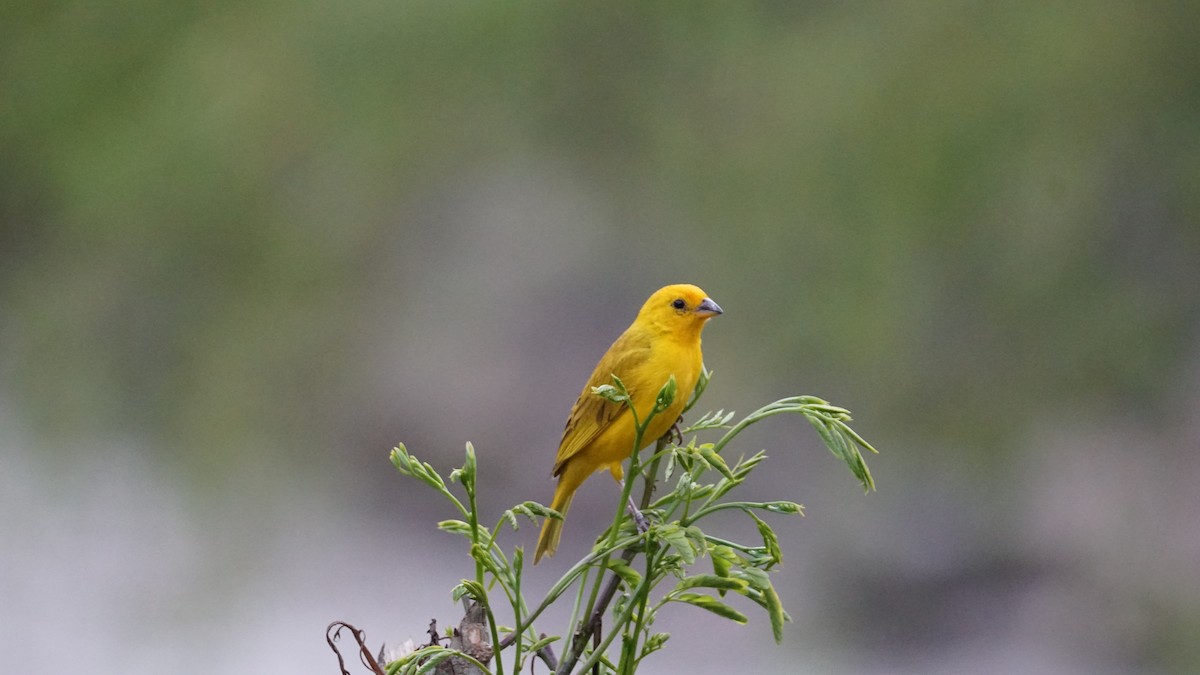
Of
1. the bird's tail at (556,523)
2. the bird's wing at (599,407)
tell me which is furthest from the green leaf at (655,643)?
the bird's wing at (599,407)

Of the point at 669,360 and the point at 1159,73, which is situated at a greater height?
the point at 1159,73

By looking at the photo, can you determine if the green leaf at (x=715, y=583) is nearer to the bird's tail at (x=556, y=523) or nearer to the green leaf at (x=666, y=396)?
the green leaf at (x=666, y=396)

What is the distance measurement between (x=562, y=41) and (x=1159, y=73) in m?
0.97

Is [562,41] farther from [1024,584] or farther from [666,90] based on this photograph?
[1024,584]

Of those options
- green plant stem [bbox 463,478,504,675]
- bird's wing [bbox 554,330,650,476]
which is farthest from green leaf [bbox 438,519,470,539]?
bird's wing [bbox 554,330,650,476]

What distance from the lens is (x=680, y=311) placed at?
89cm

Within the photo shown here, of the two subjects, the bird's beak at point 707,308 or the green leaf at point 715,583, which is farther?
the bird's beak at point 707,308

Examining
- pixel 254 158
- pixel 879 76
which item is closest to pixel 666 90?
pixel 879 76

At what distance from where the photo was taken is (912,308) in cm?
178

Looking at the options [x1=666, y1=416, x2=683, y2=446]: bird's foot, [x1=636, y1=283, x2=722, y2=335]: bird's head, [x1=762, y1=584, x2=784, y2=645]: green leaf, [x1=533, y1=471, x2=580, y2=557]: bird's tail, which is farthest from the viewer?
[x1=636, y1=283, x2=722, y2=335]: bird's head

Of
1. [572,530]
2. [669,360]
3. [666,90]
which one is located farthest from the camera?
[666,90]

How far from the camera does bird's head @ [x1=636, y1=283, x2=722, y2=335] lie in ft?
2.90

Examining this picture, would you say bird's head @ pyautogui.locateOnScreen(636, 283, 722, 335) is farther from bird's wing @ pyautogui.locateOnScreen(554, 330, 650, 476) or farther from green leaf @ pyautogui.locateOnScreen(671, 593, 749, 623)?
green leaf @ pyautogui.locateOnScreen(671, 593, 749, 623)

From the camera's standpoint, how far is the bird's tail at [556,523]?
771 mm
